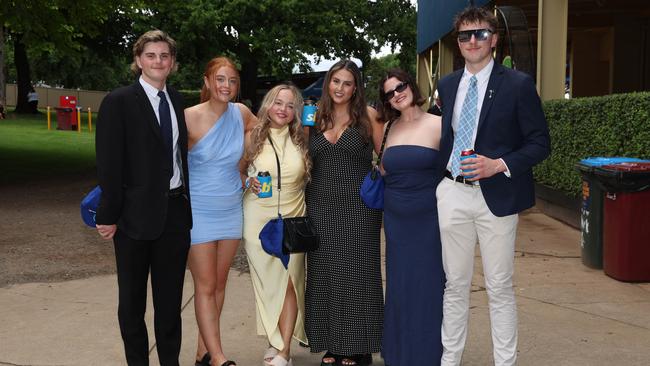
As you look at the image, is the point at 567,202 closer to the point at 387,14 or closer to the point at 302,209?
the point at 302,209

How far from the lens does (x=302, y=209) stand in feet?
15.7

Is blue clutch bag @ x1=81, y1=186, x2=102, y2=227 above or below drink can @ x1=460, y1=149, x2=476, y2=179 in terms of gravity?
below

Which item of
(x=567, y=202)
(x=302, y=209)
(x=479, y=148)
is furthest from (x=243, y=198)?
(x=567, y=202)

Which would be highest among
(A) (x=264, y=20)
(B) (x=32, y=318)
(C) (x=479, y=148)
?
(A) (x=264, y=20)

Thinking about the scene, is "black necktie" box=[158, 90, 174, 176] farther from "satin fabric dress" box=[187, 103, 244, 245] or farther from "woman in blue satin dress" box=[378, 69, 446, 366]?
"woman in blue satin dress" box=[378, 69, 446, 366]

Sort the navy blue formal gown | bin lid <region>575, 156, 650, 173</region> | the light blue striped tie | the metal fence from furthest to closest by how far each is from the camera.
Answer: the metal fence, bin lid <region>575, 156, 650, 173</region>, the navy blue formal gown, the light blue striped tie

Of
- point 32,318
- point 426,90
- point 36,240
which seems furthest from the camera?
point 426,90

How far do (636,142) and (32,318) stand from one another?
6075 millimetres

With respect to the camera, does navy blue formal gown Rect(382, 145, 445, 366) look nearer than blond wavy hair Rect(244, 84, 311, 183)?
Yes

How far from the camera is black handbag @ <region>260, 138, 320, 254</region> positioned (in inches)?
176

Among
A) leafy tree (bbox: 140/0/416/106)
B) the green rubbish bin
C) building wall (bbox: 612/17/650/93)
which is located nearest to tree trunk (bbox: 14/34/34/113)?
leafy tree (bbox: 140/0/416/106)

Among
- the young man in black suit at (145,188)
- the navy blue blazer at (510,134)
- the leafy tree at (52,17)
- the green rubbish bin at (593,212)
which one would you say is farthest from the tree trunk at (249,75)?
the navy blue blazer at (510,134)

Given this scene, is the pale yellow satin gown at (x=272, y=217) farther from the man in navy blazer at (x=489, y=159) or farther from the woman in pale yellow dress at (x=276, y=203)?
the man in navy blazer at (x=489, y=159)

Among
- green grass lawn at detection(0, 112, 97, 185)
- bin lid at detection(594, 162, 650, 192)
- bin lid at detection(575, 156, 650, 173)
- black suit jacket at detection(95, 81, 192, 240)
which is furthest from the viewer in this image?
green grass lawn at detection(0, 112, 97, 185)
